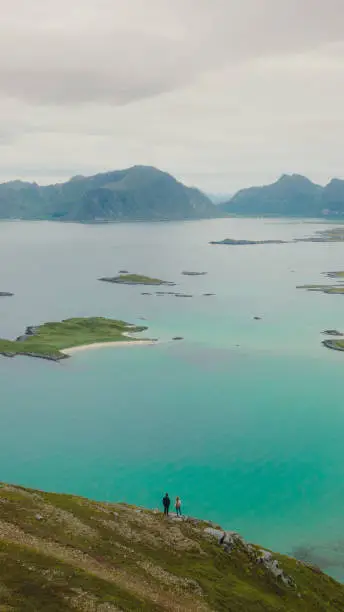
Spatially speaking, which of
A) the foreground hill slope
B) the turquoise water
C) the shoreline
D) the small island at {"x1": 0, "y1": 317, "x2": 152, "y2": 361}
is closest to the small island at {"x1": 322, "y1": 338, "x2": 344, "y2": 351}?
the turquoise water

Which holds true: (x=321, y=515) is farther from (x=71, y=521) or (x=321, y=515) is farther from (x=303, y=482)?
(x=71, y=521)

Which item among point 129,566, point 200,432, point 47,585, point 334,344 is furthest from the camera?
point 334,344

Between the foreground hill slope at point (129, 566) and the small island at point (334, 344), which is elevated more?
the foreground hill slope at point (129, 566)

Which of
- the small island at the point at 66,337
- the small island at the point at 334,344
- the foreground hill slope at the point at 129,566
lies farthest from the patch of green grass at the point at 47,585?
the small island at the point at 334,344

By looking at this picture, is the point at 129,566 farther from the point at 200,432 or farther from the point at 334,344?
the point at 334,344

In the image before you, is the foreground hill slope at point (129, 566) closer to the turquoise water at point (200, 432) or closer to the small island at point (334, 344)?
the turquoise water at point (200, 432)

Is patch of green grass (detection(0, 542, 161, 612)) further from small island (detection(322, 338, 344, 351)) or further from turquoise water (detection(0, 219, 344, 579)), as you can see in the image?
small island (detection(322, 338, 344, 351))

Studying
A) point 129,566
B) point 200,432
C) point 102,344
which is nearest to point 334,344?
point 102,344
